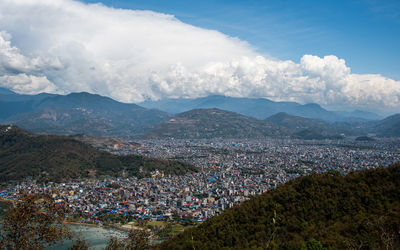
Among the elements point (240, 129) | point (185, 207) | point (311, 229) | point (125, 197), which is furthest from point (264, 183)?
point (240, 129)

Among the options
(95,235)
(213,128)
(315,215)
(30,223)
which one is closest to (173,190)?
(95,235)

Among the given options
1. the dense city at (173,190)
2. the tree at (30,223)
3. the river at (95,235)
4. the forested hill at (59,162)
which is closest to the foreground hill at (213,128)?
the forested hill at (59,162)

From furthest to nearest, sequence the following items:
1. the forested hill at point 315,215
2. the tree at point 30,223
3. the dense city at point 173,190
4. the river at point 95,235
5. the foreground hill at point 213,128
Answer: the foreground hill at point 213,128
the dense city at point 173,190
the river at point 95,235
the forested hill at point 315,215
the tree at point 30,223

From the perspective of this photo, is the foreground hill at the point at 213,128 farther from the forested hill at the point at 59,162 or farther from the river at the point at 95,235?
the river at the point at 95,235

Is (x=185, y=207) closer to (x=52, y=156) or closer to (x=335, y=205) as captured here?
(x=335, y=205)

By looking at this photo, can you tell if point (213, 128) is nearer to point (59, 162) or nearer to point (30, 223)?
point (59, 162)

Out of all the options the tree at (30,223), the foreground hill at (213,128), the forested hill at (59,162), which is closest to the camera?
the tree at (30,223)

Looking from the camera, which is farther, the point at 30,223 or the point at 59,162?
the point at 59,162
